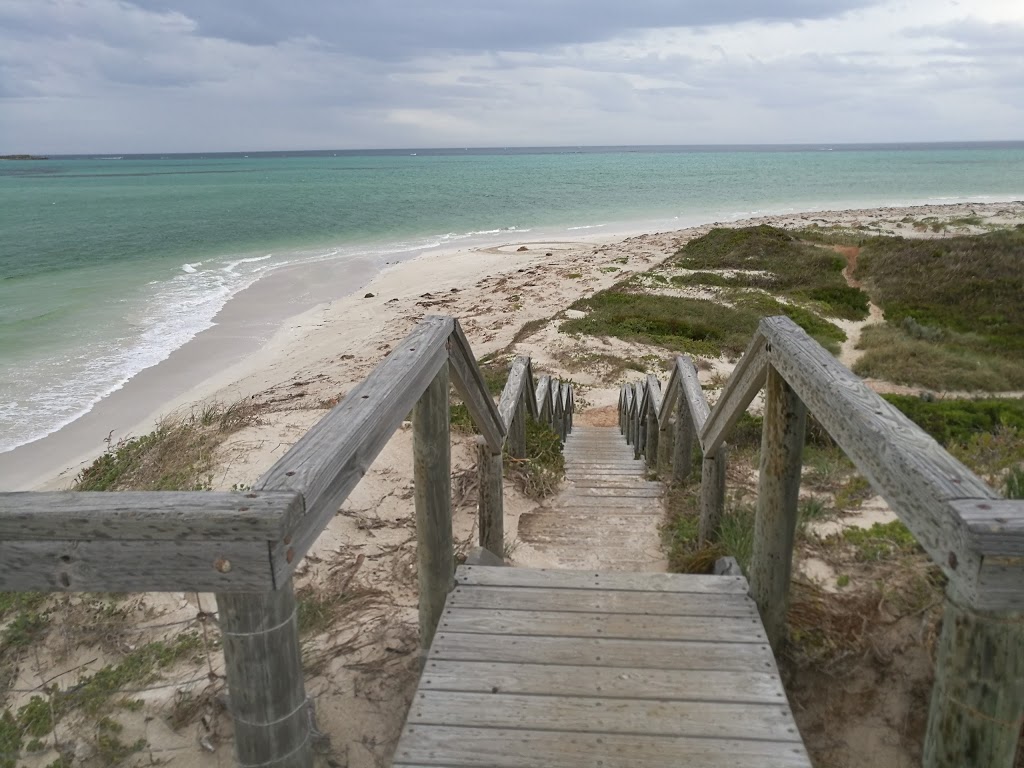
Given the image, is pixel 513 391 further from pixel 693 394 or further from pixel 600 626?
pixel 600 626

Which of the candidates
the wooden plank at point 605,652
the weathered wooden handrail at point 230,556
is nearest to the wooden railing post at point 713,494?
the wooden plank at point 605,652

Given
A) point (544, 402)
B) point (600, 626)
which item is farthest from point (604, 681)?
point (544, 402)

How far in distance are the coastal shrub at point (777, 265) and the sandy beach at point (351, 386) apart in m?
1.90

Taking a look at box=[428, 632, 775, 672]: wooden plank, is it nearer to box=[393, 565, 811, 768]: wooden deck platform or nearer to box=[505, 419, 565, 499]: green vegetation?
box=[393, 565, 811, 768]: wooden deck platform

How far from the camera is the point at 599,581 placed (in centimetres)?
322

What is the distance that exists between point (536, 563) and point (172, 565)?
3495 mm

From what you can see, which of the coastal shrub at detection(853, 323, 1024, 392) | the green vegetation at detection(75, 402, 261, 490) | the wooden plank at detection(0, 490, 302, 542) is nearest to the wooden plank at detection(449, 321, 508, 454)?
the wooden plank at detection(0, 490, 302, 542)

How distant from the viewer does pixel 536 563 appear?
186 inches

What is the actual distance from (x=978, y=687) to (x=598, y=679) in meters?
1.26

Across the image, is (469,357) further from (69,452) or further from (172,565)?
(69,452)

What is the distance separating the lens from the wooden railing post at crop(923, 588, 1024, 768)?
1.50 metres

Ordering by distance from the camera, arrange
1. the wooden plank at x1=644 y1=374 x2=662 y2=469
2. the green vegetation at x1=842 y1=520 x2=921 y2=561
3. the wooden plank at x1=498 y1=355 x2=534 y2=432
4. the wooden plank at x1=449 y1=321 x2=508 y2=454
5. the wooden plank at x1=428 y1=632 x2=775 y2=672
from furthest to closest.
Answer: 1. the wooden plank at x1=644 y1=374 x2=662 y2=469
2. the wooden plank at x1=498 y1=355 x2=534 y2=432
3. the green vegetation at x1=842 y1=520 x2=921 y2=561
4. the wooden plank at x1=449 y1=321 x2=508 y2=454
5. the wooden plank at x1=428 y1=632 x2=775 y2=672

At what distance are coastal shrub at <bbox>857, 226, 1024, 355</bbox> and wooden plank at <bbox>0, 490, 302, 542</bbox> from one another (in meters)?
15.1

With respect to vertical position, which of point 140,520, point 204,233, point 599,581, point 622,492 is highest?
point 140,520
